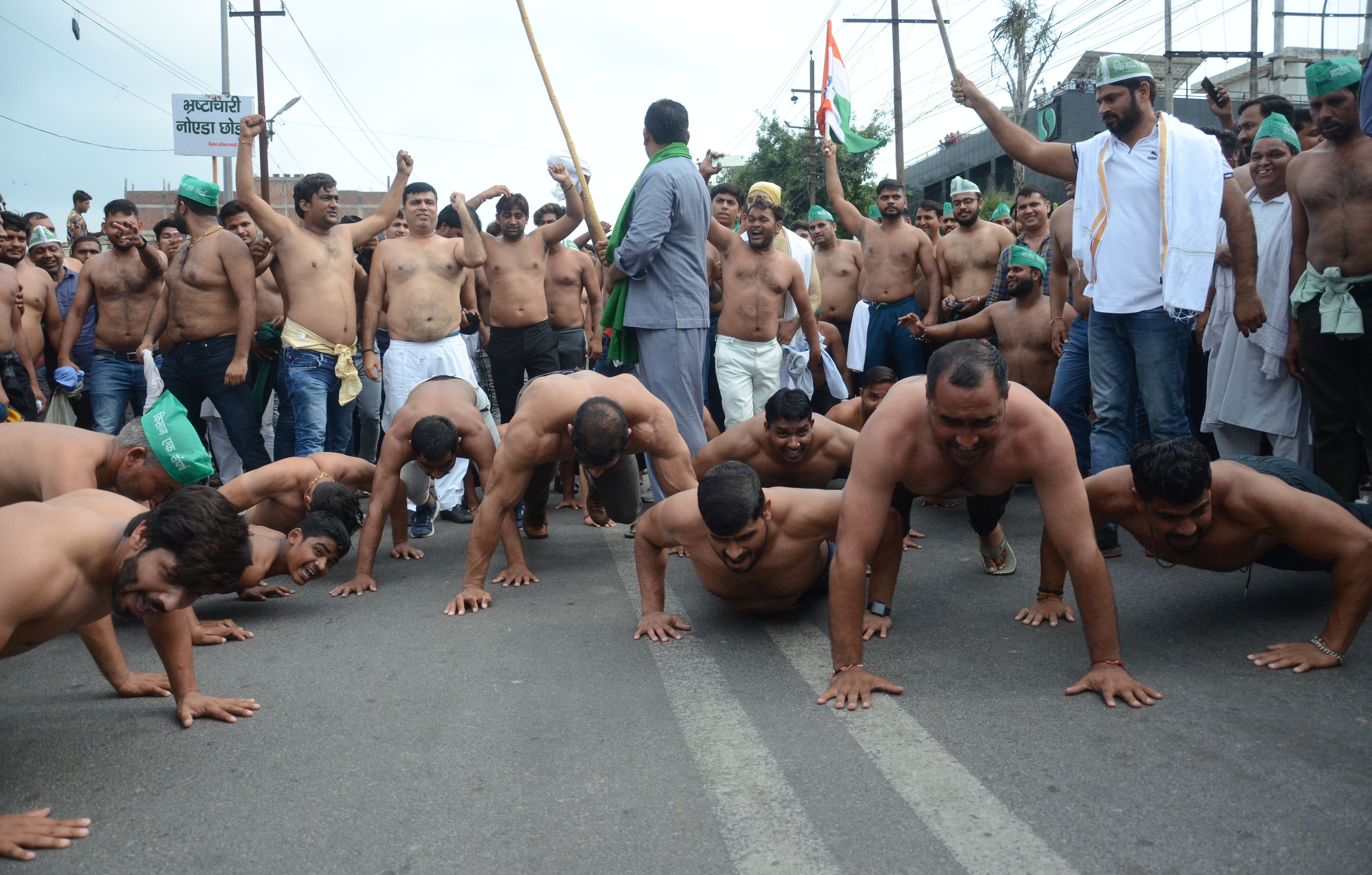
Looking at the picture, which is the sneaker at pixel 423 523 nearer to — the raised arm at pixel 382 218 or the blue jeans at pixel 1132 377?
the raised arm at pixel 382 218

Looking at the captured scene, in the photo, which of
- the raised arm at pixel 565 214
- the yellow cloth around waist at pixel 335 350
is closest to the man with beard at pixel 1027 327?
the raised arm at pixel 565 214

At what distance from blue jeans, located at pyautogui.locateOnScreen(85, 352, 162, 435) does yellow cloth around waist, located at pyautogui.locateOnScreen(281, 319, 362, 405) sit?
121 centimetres

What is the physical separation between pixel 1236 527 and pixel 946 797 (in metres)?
1.82

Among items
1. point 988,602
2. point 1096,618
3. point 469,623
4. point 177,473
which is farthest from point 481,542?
point 1096,618

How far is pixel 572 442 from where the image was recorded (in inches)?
194

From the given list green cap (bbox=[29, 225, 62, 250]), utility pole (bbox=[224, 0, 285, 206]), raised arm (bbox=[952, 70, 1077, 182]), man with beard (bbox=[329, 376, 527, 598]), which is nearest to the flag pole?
raised arm (bbox=[952, 70, 1077, 182])

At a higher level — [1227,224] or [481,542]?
[1227,224]

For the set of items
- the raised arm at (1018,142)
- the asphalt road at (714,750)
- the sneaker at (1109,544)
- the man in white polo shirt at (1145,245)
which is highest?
the raised arm at (1018,142)

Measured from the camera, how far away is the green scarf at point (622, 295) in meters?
5.77

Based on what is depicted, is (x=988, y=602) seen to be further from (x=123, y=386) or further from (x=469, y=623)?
(x=123, y=386)

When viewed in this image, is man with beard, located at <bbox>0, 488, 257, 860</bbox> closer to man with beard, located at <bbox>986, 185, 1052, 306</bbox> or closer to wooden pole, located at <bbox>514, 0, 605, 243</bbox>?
wooden pole, located at <bbox>514, 0, 605, 243</bbox>

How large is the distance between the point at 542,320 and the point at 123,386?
2.93 metres

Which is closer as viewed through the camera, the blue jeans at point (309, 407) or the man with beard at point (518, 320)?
the blue jeans at point (309, 407)

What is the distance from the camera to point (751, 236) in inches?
287
